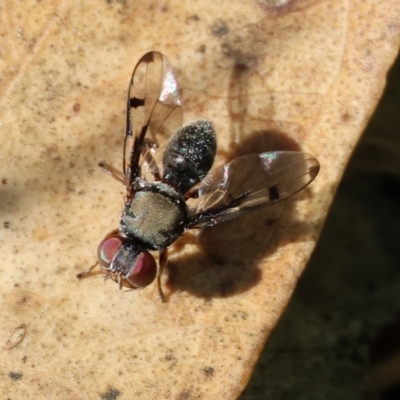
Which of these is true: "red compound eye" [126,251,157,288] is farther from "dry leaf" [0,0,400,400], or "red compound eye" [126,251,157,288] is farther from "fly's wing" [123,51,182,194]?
"fly's wing" [123,51,182,194]

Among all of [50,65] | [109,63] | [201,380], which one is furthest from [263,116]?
[201,380]

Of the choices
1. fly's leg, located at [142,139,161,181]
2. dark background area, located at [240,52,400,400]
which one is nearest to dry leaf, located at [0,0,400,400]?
fly's leg, located at [142,139,161,181]

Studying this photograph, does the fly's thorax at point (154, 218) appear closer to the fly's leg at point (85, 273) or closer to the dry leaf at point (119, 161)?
the dry leaf at point (119, 161)

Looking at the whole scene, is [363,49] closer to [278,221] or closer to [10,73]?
[278,221]

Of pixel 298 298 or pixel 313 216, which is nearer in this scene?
pixel 313 216

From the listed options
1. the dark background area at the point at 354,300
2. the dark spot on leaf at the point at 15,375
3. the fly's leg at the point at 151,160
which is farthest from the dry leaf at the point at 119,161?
the dark background area at the point at 354,300

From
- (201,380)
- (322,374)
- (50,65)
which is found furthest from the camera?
(322,374)
